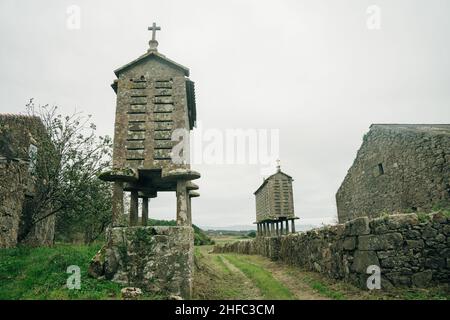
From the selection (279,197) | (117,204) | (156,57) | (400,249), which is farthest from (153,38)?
(279,197)

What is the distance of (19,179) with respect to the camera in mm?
11086

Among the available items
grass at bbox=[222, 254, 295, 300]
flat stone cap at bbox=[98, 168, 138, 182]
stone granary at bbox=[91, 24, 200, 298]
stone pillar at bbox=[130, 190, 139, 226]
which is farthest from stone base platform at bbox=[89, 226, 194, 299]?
grass at bbox=[222, 254, 295, 300]

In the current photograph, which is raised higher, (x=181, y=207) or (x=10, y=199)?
(x=10, y=199)

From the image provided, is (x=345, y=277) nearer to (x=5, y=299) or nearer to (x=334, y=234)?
(x=334, y=234)

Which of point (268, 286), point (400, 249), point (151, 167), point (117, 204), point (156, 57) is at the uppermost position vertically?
point (156, 57)

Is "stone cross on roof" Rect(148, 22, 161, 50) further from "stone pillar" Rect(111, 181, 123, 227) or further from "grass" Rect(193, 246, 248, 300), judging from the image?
"grass" Rect(193, 246, 248, 300)

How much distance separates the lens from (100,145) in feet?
42.7

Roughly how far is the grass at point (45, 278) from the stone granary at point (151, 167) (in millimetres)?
616

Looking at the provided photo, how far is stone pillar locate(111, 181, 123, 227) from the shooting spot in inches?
295

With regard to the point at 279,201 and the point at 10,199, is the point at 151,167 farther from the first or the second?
the point at 279,201

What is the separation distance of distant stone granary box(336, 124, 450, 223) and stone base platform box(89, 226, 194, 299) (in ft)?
28.0

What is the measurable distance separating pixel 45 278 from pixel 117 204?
235 centimetres

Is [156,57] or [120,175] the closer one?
[120,175]
